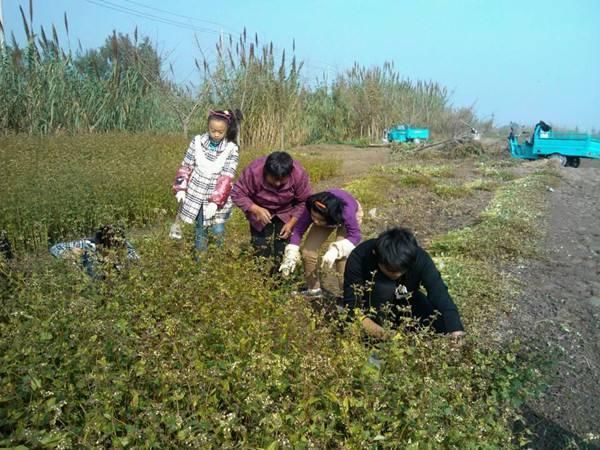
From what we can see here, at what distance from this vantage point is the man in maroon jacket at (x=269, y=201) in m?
4.18

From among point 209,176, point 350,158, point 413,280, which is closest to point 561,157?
point 350,158

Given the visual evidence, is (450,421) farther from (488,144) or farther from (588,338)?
(488,144)

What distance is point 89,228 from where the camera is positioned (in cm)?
562

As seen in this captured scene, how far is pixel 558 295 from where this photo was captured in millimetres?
4426

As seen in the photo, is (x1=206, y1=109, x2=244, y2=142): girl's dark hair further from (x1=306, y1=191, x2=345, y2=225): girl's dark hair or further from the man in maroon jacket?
(x1=306, y1=191, x2=345, y2=225): girl's dark hair

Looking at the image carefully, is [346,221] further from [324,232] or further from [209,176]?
[209,176]

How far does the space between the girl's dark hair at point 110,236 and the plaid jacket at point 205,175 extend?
63 centimetres

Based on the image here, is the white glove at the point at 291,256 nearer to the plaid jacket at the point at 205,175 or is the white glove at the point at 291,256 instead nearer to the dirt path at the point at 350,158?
the plaid jacket at the point at 205,175

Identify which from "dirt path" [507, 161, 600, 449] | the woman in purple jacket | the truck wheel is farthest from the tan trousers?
the truck wheel

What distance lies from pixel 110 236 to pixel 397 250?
1.83 meters

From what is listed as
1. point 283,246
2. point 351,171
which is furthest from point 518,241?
point 351,171

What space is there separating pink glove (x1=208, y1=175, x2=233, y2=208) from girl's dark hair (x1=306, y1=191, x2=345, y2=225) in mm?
731

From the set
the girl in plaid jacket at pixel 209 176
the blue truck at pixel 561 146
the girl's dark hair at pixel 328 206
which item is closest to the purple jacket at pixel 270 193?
the girl in plaid jacket at pixel 209 176

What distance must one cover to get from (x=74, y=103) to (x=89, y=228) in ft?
18.2
